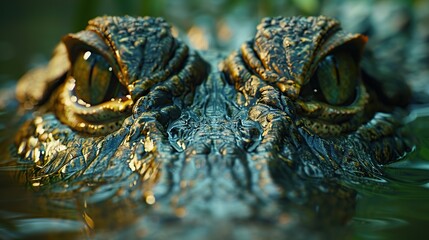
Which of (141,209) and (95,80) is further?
(95,80)

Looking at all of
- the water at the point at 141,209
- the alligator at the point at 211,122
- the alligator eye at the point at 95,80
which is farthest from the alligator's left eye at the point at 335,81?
the alligator eye at the point at 95,80

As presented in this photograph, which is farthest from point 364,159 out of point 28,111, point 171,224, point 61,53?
point 28,111

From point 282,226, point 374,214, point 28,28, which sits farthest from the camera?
point 28,28

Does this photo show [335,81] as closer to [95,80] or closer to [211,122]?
[211,122]

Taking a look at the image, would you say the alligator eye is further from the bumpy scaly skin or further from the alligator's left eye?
the alligator's left eye

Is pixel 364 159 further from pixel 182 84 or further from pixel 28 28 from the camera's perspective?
pixel 28 28

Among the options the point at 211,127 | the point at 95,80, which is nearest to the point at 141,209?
the point at 211,127
